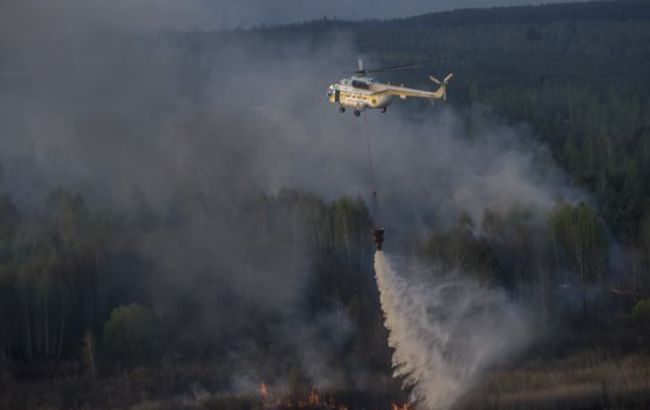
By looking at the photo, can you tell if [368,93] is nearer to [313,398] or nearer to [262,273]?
[313,398]

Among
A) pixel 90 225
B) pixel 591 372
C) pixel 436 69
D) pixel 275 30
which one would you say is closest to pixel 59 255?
pixel 90 225

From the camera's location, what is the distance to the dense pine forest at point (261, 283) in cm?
4241

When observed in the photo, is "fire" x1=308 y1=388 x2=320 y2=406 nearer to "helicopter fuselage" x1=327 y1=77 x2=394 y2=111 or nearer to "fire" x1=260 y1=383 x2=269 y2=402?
"fire" x1=260 y1=383 x2=269 y2=402

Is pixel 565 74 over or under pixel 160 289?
over

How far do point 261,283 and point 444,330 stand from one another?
9.69 m

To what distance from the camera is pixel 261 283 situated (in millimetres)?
48688

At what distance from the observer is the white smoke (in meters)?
40.5

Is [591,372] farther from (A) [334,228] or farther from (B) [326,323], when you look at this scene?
(A) [334,228]

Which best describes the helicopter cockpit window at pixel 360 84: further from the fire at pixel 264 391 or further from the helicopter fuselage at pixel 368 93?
the fire at pixel 264 391

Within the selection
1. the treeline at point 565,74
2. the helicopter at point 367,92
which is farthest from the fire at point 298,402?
the treeline at point 565,74

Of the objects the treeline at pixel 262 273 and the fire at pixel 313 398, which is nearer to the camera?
the fire at pixel 313 398

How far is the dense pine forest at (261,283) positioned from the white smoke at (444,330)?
3.00 ft

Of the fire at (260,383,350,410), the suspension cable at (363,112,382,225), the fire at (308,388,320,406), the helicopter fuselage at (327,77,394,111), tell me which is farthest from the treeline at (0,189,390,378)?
the helicopter fuselage at (327,77,394,111)

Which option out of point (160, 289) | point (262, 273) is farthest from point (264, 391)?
point (262, 273)
